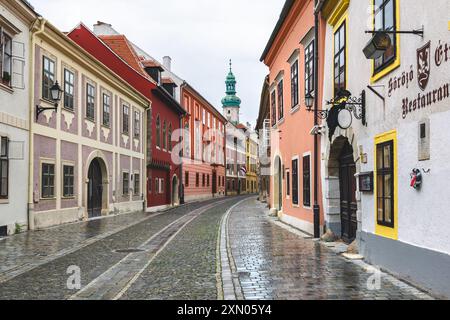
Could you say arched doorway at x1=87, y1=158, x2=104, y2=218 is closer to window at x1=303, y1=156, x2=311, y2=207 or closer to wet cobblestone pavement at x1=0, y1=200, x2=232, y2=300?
wet cobblestone pavement at x1=0, y1=200, x2=232, y2=300

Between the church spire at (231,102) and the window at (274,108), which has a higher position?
the church spire at (231,102)

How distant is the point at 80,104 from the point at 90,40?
919 cm

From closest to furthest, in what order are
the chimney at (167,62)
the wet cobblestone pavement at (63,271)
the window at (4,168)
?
1. the wet cobblestone pavement at (63,271)
2. the window at (4,168)
3. the chimney at (167,62)

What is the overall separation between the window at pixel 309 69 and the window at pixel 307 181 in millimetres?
2138

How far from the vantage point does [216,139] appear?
60.8 metres

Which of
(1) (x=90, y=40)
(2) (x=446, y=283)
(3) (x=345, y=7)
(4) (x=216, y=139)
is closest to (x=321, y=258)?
(2) (x=446, y=283)

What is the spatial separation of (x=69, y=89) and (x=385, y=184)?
47.1 ft

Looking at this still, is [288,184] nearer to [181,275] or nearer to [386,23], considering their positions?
[386,23]

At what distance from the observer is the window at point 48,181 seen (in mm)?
17062

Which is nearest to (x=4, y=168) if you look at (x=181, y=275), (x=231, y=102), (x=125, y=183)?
(x=181, y=275)

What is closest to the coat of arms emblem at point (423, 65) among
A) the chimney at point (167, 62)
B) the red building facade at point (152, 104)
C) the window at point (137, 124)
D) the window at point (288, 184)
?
the window at point (288, 184)

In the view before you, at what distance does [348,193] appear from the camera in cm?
1232

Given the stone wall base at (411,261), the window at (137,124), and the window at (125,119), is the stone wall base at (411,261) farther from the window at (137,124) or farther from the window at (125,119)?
the window at (137,124)
